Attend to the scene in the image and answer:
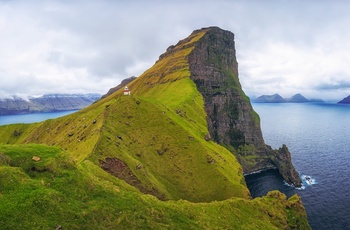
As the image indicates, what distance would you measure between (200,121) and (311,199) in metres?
66.5

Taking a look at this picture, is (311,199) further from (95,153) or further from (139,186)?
(95,153)

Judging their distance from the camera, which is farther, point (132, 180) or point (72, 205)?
point (132, 180)

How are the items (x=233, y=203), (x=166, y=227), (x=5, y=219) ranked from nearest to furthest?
1. (x=5, y=219)
2. (x=166, y=227)
3. (x=233, y=203)

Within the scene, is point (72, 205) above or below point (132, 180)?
above

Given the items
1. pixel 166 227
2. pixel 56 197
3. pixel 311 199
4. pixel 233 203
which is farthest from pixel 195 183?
pixel 311 199

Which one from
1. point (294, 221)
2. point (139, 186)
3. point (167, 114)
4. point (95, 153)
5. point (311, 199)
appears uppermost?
point (167, 114)

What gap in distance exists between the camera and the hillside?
3734 centimetres

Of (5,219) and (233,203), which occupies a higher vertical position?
(5,219)

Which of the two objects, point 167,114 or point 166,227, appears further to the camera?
point 167,114

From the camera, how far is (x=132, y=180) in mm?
76188

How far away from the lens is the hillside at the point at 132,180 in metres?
37.3

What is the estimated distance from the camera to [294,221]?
6688 cm

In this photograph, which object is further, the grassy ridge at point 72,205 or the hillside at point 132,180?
the hillside at point 132,180

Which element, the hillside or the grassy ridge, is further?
the hillside
